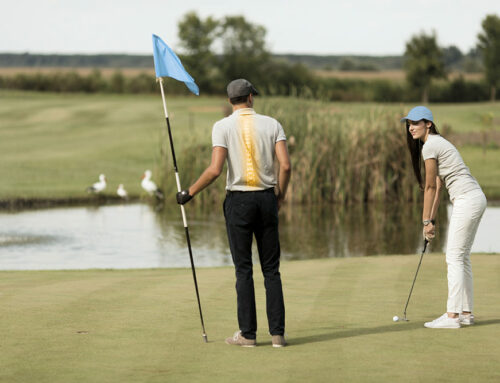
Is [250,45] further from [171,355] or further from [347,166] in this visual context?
[171,355]

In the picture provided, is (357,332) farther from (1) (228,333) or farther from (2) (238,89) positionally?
(2) (238,89)

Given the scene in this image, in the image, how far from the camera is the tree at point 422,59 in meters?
75.9

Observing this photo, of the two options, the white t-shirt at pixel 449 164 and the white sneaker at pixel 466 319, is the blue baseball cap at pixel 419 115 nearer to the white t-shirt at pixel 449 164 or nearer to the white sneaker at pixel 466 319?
the white t-shirt at pixel 449 164

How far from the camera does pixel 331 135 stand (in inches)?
976

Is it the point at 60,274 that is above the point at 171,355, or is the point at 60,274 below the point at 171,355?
below

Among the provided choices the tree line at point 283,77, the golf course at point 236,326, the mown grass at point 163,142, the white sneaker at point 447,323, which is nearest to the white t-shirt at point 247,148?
the golf course at point 236,326

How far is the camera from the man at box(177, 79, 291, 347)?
6.58 meters

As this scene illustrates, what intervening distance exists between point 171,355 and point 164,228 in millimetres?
13810

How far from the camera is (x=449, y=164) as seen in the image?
743 cm

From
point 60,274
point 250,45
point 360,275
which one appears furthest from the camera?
point 250,45

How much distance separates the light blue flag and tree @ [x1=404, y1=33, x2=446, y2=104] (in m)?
70.1

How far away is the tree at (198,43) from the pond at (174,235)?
2699 inches

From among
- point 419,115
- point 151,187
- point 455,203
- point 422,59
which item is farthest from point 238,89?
point 422,59

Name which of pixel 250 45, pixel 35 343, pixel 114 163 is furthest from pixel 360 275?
pixel 250 45
